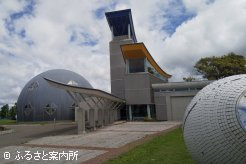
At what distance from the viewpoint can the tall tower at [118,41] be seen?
148 feet

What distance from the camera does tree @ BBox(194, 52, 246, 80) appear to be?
42.0 meters

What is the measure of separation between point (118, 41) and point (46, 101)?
55.1 feet

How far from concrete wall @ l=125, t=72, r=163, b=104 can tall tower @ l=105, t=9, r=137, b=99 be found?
359cm

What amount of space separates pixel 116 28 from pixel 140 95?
13.2 m

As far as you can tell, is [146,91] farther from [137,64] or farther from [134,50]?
[134,50]

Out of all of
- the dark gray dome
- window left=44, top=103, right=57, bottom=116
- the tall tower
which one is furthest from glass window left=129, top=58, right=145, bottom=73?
window left=44, top=103, right=57, bottom=116

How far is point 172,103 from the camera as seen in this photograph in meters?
39.9

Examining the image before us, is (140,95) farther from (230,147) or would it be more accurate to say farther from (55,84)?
(230,147)

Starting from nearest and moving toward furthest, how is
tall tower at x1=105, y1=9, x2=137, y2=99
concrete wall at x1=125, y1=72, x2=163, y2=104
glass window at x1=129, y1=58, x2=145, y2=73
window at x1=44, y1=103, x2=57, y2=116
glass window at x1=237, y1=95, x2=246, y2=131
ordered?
glass window at x1=237, y1=95, x2=246, y2=131, concrete wall at x1=125, y1=72, x2=163, y2=104, glass window at x1=129, y1=58, x2=145, y2=73, tall tower at x1=105, y1=9, x2=137, y2=99, window at x1=44, y1=103, x2=57, y2=116

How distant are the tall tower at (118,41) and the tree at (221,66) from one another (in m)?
12.2

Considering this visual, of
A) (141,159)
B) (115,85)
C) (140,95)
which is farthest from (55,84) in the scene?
(115,85)

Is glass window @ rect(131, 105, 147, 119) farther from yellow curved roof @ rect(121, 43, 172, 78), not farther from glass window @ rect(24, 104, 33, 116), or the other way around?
glass window @ rect(24, 104, 33, 116)

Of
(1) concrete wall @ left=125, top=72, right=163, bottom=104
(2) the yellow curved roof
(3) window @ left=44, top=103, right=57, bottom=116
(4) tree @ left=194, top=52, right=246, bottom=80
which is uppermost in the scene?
(2) the yellow curved roof

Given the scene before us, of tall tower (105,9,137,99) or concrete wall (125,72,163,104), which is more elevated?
tall tower (105,9,137,99)
